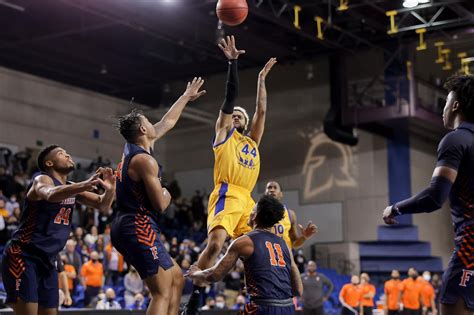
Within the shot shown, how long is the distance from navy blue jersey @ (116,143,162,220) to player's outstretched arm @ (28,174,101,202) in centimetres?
30

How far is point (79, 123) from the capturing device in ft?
91.1

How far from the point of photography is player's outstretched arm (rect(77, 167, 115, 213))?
6211mm

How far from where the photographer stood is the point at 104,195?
21.8ft

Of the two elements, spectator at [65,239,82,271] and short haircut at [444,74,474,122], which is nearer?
short haircut at [444,74,474,122]

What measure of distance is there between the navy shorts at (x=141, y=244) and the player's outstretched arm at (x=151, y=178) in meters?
0.20

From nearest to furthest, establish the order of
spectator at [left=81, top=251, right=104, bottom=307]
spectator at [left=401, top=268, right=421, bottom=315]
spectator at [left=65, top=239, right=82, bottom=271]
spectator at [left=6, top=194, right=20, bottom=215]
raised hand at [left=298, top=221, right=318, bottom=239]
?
raised hand at [left=298, top=221, right=318, bottom=239] < spectator at [left=65, top=239, right=82, bottom=271] < spectator at [left=81, top=251, right=104, bottom=307] < spectator at [left=6, top=194, right=20, bottom=215] < spectator at [left=401, top=268, right=421, bottom=315]

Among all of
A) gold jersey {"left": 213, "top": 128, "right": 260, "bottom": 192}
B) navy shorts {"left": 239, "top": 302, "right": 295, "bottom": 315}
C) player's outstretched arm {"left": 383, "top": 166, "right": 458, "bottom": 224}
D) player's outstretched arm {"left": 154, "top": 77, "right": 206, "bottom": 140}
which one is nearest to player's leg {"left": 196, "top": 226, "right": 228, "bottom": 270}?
gold jersey {"left": 213, "top": 128, "right": 260, "bottom": 192}

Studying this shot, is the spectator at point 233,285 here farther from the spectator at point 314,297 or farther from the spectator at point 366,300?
the spectator at point 314,297

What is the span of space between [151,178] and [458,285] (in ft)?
8.62

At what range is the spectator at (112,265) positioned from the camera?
19188mm

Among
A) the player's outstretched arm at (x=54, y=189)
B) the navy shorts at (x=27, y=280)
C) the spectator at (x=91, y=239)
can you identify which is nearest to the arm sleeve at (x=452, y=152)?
the player's outstretched arm at (x=54, y=189)

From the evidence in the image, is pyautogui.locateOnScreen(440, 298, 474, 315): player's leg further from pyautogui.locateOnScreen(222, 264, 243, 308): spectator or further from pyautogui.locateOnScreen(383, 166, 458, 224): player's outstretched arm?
pyautogui.locateOnScreen(222, 264, 243, 308): spectator

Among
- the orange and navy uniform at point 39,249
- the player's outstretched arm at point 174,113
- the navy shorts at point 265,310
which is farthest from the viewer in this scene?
the player's outstretched arm at point 174,113

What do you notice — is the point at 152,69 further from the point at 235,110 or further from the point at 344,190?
the point at 235,110
